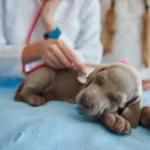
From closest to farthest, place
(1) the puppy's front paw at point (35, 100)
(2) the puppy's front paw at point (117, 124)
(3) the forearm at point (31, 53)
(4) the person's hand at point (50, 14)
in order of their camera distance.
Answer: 1. (2) the puppy's front paw at point (117, 124)
2. (1) the puppy's front paw at point (35, 100)
3. (3) the forearm at point (31, 53)
4. (4) the person's hand at point (50, 14)

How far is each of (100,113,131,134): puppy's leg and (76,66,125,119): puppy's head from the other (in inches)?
0.9

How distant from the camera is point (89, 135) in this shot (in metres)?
0.58

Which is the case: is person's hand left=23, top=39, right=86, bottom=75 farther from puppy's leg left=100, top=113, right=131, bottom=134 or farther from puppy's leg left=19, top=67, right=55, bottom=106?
puppy's leg left=100, top=113, right=131, bottom=134

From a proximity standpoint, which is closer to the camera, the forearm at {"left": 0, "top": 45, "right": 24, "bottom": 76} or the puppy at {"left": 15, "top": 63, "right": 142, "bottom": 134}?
the puppy at {"left": 15, "top": 63, "right": 142, "bottom": 134}

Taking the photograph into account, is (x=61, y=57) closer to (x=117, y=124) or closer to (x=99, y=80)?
(x=99, y=80)

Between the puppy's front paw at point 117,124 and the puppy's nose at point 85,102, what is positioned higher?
the puppy's nose at point 85,102

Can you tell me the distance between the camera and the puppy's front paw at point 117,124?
61cm

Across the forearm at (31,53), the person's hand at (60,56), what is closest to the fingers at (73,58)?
the person's hand at (60,56)

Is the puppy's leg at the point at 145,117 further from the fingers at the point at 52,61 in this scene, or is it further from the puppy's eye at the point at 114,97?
the fingers at the point at 52,61

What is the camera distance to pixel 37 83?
866mm

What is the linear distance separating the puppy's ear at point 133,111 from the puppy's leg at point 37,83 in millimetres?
252

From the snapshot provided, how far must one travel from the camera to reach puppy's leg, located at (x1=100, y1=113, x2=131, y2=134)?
608 millimetres

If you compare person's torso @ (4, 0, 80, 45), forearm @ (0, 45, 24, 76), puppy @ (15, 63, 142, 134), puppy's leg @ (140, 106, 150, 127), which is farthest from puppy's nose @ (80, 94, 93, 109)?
person's torso @ (4, 0, 80, 45)

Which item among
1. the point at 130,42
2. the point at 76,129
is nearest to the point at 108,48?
the point at 130,42
